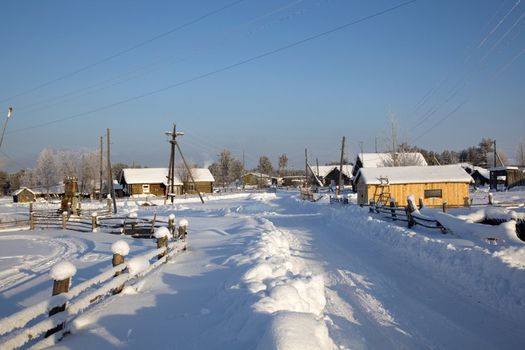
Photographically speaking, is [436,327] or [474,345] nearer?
[474,345]

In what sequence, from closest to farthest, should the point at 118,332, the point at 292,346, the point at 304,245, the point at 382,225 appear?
the point at 292,346 → the point at 118,332 → the point at 304,245 → the point at 382,225

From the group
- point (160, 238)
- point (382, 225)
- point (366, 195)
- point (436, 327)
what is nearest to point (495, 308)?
point (436, 327)

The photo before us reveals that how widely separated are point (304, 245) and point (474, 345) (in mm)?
9296

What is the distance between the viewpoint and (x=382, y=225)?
16172mm

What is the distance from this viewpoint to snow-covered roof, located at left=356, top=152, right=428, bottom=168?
181ft

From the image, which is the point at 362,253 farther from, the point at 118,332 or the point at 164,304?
the point at 118,332

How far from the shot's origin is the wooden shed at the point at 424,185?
29.9m

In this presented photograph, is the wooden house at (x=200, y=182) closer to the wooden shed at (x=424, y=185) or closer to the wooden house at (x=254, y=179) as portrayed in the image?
the wooden house at (x=254, y=179)

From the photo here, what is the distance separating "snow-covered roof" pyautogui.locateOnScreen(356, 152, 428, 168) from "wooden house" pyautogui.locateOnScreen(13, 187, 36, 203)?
218 feet

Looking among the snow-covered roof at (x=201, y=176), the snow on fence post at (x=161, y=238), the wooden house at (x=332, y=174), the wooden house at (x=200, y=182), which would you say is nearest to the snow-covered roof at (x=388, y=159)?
the wooden house at (x=332, y=174)

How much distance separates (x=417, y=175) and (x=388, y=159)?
2719cm

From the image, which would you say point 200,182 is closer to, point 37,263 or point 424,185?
point 424,185

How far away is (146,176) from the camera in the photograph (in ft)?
249

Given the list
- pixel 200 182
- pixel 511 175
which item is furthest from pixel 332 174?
pixel 511 175
